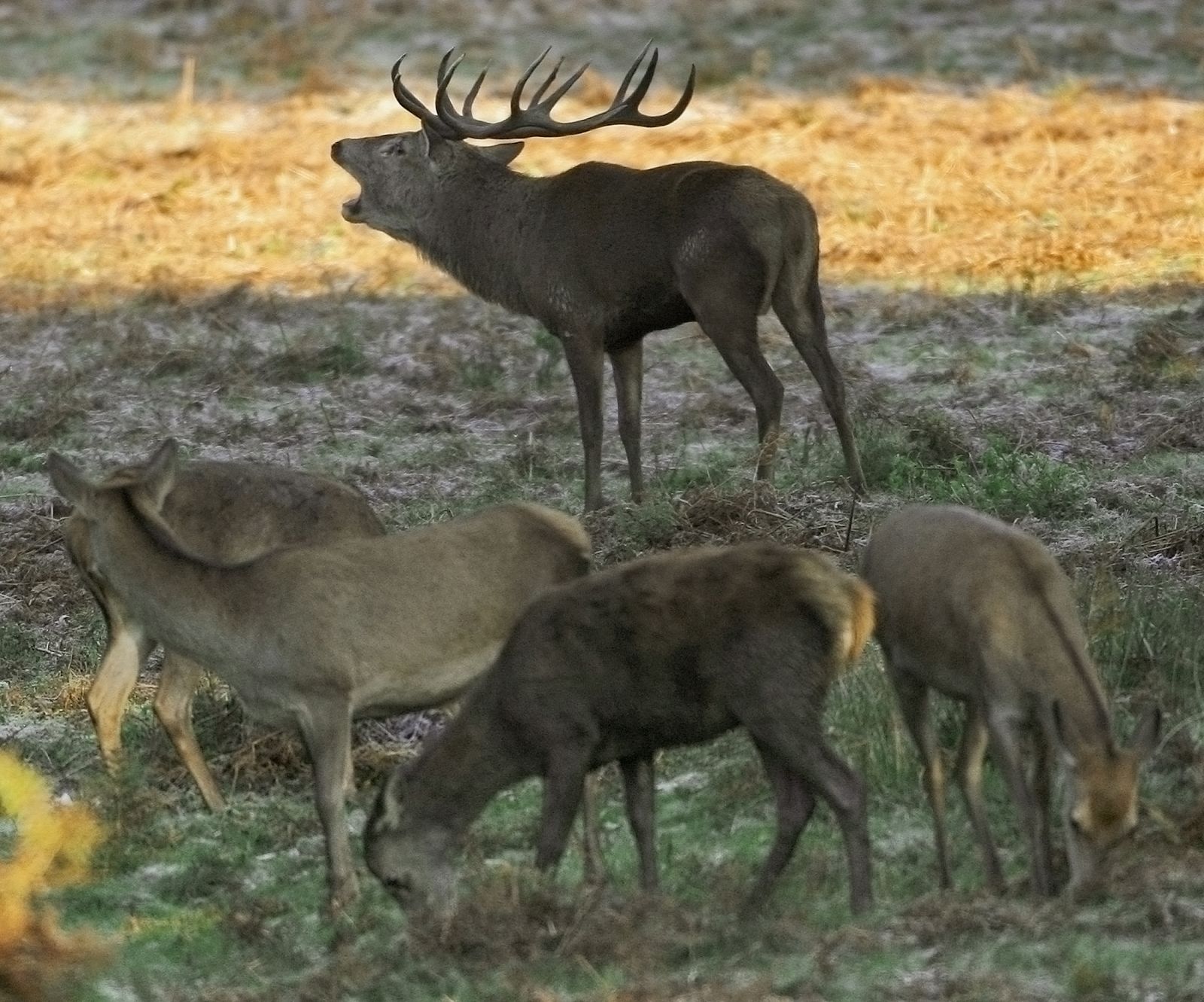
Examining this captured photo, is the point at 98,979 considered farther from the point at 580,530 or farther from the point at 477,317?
the point at 477,317

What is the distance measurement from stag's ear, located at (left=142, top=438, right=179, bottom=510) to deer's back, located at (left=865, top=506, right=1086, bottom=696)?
2385 millimetres

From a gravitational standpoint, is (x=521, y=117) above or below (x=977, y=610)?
below

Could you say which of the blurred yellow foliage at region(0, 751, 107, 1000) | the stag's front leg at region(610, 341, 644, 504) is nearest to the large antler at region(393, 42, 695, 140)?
the stag's front leg at region(610, 341, 644, 504)

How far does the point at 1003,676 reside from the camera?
22.3 feet

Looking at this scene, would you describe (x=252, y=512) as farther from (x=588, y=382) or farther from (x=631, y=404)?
(x=631, y=404)

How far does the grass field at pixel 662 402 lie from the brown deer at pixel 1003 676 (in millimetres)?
243

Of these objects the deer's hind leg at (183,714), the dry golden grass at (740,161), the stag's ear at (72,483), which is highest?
the stag's ear at (72,483)

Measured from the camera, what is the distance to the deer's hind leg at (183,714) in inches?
351

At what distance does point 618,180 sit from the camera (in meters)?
12.8

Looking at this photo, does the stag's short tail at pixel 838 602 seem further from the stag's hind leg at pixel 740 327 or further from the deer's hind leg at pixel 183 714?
the stag's hind leg at pixel 740 327

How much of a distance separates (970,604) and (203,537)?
10.6 ft

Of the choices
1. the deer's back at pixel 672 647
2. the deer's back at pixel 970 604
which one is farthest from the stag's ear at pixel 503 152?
the deer's back at pixel 672 647

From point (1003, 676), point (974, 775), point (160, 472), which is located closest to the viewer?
point (1003, 676)

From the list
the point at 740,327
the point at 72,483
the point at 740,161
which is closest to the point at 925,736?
the point at 72,483
